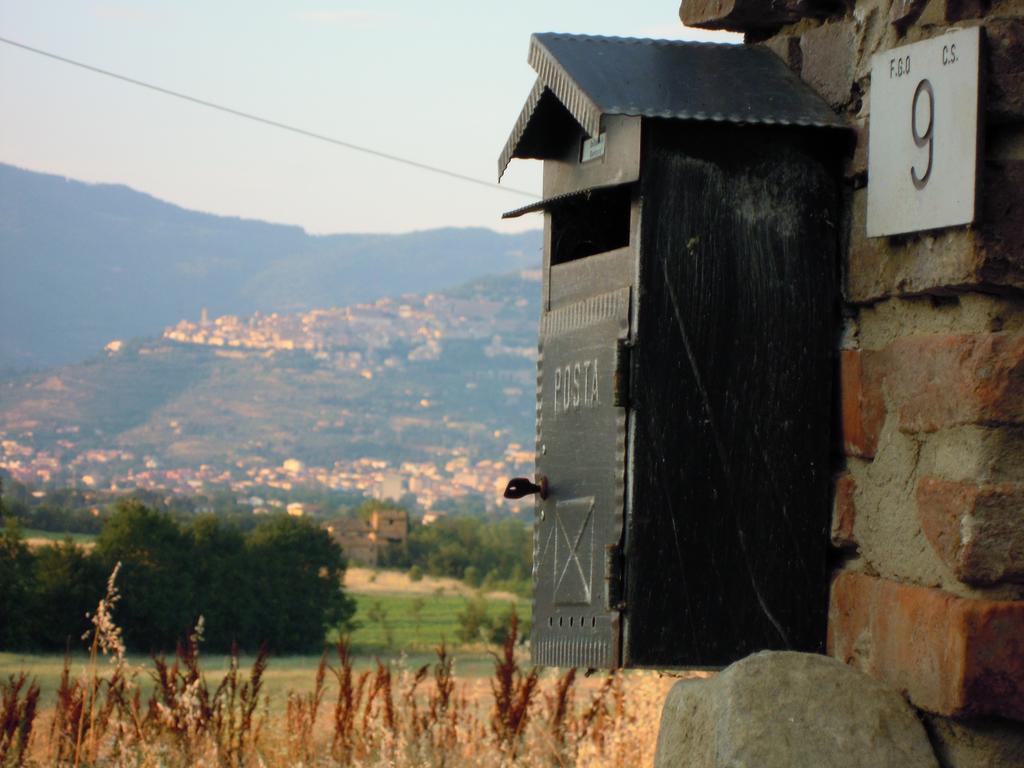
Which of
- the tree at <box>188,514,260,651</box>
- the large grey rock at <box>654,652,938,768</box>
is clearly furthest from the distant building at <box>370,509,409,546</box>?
the large grey rock at <box>654,652,938,768</box>

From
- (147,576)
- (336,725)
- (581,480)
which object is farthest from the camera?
(147,576)

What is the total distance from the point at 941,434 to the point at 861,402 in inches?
10.7

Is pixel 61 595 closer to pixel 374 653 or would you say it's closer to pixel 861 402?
pixel 374 653

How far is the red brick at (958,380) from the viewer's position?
246 cm

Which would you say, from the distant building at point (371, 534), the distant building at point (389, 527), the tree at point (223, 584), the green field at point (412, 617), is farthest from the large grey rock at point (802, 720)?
the distant building at point (389, 527)

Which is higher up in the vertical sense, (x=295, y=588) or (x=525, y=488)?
(x=525, y=488)

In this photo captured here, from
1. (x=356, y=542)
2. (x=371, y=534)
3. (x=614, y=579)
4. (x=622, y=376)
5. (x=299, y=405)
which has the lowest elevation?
(x=356, y=542)

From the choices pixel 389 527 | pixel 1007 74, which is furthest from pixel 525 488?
pixel 389 527

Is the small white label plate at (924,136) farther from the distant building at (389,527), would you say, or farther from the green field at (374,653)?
the distant building at (389,527)

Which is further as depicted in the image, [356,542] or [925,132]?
[356,542]

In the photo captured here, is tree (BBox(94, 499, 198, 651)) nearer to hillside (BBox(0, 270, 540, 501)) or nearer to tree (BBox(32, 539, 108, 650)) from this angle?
tree (BBox(32, 539, 108, 650))

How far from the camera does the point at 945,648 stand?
2512mm

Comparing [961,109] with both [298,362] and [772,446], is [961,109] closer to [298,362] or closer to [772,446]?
[772,446]

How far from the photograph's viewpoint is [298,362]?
3836 inches
